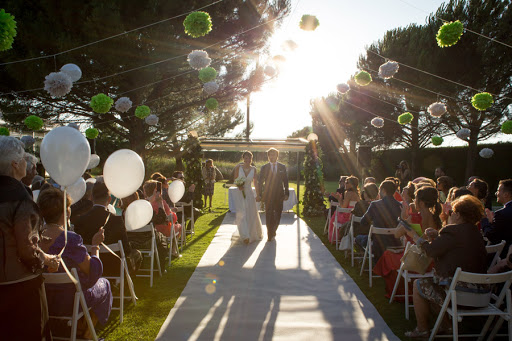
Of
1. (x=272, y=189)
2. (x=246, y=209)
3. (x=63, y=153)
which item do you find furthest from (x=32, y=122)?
(x=63, y=153)

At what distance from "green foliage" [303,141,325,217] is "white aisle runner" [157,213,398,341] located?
485cm

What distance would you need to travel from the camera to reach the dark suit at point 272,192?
7113 mm

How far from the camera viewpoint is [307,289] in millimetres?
4426

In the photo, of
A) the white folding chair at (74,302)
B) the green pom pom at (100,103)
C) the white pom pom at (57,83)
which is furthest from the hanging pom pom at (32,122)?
the white folding chair at (74,302)

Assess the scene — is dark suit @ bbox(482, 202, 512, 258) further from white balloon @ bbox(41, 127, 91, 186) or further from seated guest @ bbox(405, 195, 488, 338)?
white balloon @ bbox(41, 127, 91, 186)

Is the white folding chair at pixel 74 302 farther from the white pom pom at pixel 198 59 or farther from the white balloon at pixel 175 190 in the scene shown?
the white pom pom at pixel 198 59

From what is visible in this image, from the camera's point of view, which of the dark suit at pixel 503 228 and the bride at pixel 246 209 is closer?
the dark suit at pixel 503 228

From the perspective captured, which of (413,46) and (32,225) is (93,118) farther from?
(413,46)

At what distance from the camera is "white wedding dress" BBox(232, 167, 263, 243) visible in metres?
7.08

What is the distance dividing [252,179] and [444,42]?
4240 millimetres

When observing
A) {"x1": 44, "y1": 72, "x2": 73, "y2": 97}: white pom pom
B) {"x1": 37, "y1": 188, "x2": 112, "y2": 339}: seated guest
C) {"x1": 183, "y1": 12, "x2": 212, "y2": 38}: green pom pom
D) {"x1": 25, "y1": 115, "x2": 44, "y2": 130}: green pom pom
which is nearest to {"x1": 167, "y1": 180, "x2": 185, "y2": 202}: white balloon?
{"x1": 183, "y1": 12, "x2": 212, "y2": 38}: green pom pom

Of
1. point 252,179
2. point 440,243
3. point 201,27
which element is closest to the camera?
point 440,243

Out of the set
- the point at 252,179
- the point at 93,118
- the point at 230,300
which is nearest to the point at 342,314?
the point at 230,300

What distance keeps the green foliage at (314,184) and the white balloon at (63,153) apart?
29.2 ft
